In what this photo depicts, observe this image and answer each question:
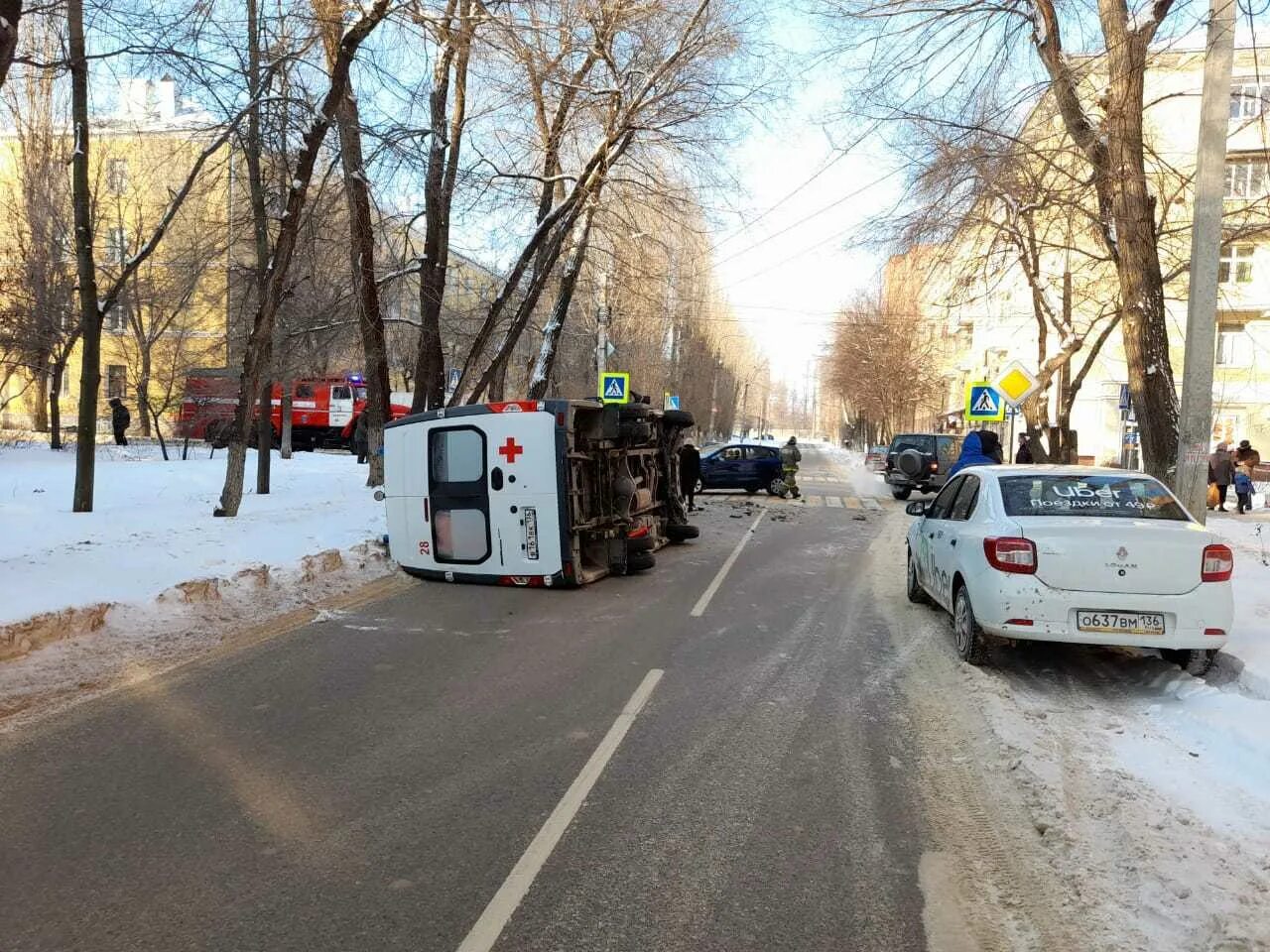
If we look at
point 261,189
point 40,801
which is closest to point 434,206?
point 261,189

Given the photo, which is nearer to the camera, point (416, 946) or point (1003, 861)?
point (416, 946)

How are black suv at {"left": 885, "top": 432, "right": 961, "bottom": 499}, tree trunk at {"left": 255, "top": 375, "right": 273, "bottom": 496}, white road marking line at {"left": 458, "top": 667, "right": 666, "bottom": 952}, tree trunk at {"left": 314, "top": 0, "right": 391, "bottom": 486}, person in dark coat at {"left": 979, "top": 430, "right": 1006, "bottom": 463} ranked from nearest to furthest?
white road marking line at {"left": 458, "top": 667, "right": 666, "bottom": 952} < tree trunk at {"left": 314, "top": 0, "right": 391, "bottom": 486} < person in dark coat at {"left": 979, "top": 430, "right": 1006, "bottom": 463} < tree trunk at {"left": 255, "top": 375, "right": 273, "bottom": 496} < black suv at {"left": 885, "top": 432, "right": 961, "bottom": 499}

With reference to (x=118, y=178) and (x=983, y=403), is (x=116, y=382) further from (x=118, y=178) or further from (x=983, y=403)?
(x=983, y=403)

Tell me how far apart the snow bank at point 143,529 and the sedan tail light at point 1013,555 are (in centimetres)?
701

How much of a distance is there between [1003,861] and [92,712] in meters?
5.09

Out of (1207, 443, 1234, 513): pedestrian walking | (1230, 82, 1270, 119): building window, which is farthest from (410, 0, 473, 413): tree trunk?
(1207, 443, 1234, 513): pedestrian walking

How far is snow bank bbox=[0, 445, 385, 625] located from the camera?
8453 mm

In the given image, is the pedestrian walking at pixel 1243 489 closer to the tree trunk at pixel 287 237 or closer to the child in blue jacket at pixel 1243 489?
the child in blue jacket at pixel 1243 489

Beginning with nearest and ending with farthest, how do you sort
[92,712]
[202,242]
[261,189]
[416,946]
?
1. [416,946]
2. [92,712]
3. [261,189]
4. [202,242]

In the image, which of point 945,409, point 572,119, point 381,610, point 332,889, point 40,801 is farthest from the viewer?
point 945,409

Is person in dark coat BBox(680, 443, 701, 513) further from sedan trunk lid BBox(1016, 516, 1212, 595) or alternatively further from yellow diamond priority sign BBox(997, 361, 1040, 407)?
sedan trunk lid BBox(1016, 516, 1212, 595)

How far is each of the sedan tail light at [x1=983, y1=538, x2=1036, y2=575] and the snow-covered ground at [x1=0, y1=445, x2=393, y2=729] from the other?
19.8ft

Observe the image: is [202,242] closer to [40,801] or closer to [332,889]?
[40,801]

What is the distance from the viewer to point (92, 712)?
18.4 feet
